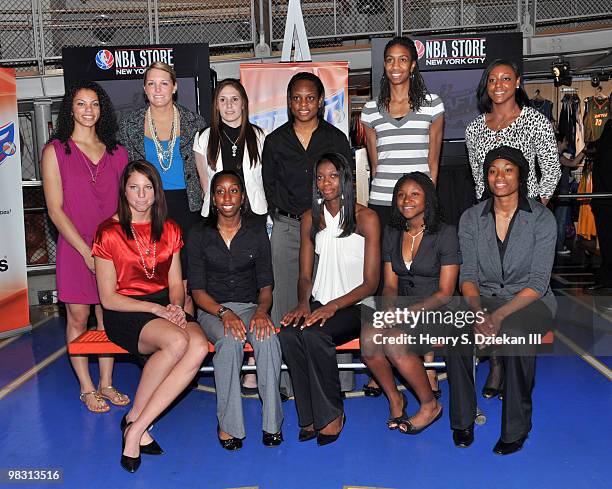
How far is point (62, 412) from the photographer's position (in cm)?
412

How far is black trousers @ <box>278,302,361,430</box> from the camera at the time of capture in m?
3.51

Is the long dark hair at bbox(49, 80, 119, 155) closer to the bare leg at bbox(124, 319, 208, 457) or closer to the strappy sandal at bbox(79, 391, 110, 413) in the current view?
the bare leg at bbox(124, 319, 208, 457)

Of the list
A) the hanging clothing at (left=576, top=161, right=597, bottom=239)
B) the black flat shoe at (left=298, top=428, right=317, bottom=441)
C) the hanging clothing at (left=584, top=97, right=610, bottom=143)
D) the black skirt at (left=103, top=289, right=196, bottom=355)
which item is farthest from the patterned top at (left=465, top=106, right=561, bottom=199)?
the hanging clothing at (left=584, top=97, right=610, bottom=143)

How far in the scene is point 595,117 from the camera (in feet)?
34.4

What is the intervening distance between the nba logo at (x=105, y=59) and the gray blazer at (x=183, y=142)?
1.98 metres

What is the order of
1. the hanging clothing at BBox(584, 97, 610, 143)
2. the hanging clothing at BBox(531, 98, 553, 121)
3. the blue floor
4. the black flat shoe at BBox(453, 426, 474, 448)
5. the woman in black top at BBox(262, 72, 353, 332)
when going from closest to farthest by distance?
1. the blue floor
2. the black flat shoe at BBox(453, 426, 474, 448)
3. the woman in black top at BBox(262, 72, 353, 332)
4. the hanging clothing at BBox(531, 98, 553, 121)
5. the hanging clothing at BBox(584, 97, 610, 143)

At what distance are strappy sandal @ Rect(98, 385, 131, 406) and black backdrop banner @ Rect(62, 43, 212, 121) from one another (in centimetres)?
269

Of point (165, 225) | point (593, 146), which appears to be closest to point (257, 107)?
point (165, 225)

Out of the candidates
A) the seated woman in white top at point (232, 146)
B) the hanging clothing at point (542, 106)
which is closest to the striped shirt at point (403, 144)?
the seated woman in white top at point (232, 146)

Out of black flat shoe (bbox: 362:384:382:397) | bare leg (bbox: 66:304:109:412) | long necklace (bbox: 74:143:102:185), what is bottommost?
black flat shoe (bbox: 362:384:382:397)

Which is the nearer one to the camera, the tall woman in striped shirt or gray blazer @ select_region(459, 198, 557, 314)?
gray blazer @ select_region(459, 198, 557, 314)

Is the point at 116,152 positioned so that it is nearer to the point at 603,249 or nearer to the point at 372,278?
the point at 372,278

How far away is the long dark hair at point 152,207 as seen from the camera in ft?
11.8

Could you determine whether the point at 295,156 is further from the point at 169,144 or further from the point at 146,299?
the point at 146,299
